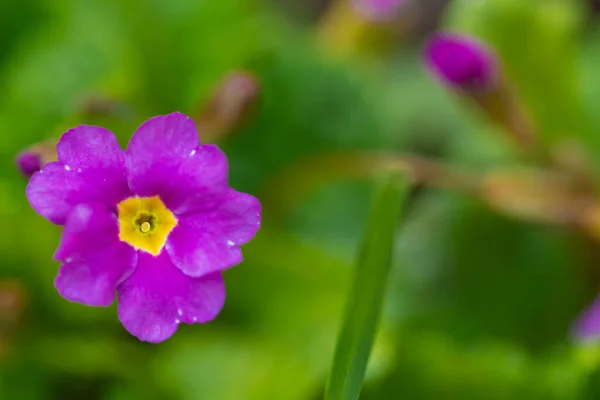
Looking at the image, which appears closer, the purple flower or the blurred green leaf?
the purple flower

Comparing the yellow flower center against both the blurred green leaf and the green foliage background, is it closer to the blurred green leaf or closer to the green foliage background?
the green foliage background

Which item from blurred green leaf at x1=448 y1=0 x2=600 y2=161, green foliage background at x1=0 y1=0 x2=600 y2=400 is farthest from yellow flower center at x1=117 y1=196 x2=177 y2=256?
blurred green leaf at x1=448 y1=0 x2=600 y2=161

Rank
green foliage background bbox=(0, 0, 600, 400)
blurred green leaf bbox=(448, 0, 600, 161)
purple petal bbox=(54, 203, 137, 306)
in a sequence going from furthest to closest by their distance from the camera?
blurred green leaf bbox=(448, 0, 600, 161), green foliage background bbox=(0, 0, 600, 400), purple petal bbox=(54, 203, 137, 306)

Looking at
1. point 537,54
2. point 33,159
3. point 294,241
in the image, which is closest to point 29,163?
point 33,159

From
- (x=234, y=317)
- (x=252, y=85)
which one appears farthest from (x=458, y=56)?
(x=234, y=317)

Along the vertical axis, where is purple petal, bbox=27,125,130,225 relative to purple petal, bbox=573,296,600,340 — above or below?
above

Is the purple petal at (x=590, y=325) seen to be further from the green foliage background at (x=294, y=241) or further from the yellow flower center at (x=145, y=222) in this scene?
the yellow flower center at (x=145, y=222)

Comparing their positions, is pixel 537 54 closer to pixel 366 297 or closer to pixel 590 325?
pixel 590 325

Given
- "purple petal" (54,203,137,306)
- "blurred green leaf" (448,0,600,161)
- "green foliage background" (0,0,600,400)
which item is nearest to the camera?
"purple petal" (54,203,137,306)
